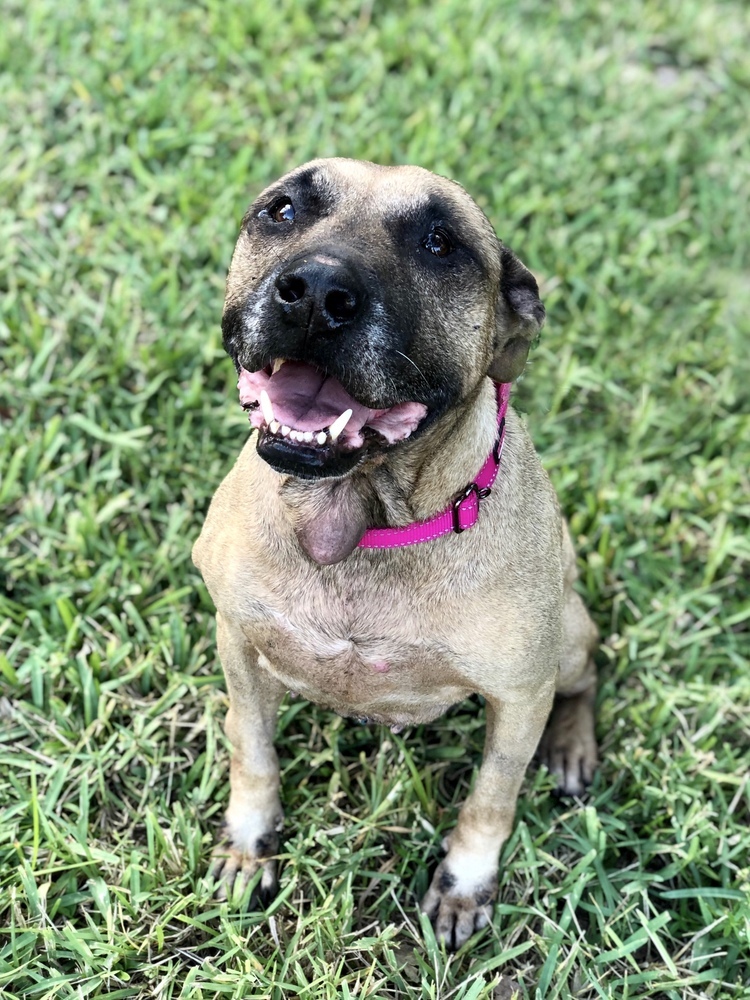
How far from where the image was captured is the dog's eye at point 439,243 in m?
3.00

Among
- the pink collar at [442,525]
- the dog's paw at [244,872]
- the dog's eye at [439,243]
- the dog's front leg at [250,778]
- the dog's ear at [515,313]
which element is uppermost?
the dog's eye at [439,243]

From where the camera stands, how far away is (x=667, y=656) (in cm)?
448

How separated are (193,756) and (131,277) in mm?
2517

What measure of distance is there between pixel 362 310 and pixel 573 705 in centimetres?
222

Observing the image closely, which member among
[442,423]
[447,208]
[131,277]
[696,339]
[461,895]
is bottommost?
[461,895]

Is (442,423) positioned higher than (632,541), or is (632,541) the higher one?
(442,423)

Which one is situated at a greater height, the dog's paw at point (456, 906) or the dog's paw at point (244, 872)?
the dog's paw at point (244, 872)

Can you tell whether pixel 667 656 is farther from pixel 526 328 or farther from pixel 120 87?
pixel 120 87

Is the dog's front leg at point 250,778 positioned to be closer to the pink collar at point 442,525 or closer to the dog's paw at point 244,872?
the dog's paw at point 244,872

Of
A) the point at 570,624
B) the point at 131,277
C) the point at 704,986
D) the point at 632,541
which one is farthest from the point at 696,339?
the point at 704,986

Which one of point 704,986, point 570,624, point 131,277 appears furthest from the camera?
point 131,277

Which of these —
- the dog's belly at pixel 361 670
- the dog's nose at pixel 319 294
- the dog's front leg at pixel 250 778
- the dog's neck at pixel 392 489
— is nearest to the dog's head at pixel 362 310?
the dog's nose at pixel 319 294

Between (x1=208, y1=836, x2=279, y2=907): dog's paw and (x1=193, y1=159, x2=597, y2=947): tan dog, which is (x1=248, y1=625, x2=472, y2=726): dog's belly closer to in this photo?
(x1=193, y1=159, x2=597, y2=947): tan dog

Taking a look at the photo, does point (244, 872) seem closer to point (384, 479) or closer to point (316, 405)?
point (384, 479)
